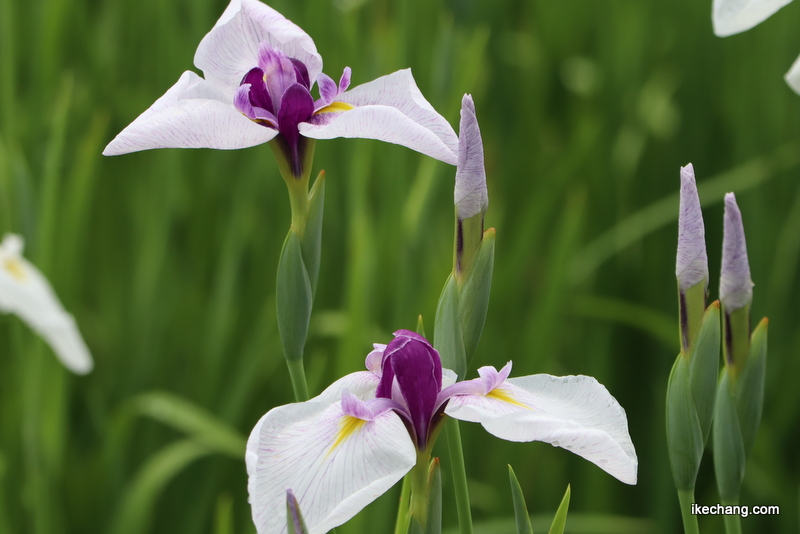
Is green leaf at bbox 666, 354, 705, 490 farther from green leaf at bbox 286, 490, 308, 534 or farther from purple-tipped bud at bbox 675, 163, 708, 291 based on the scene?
green leaf at bbox 286, 490, 308, 534

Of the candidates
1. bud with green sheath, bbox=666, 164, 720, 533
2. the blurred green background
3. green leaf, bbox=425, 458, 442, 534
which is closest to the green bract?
bud with green sheath, bbox=666, 164, 720, 533

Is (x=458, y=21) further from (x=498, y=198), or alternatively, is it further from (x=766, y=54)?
(x=766, y=54)

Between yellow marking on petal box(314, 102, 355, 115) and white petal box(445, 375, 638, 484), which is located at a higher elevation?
yellow marking on petal box(314, 102, 355, 115)

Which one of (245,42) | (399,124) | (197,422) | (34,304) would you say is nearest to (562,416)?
(399,124)

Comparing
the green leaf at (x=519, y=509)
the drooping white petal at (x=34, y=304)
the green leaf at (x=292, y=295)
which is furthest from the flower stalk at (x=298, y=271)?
the drooping white petal at (x=34, y=304)

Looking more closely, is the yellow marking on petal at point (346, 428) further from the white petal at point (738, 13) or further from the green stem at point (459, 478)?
the white petal at point (738, 13)

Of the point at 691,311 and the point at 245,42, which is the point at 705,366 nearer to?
the point at 691,311
